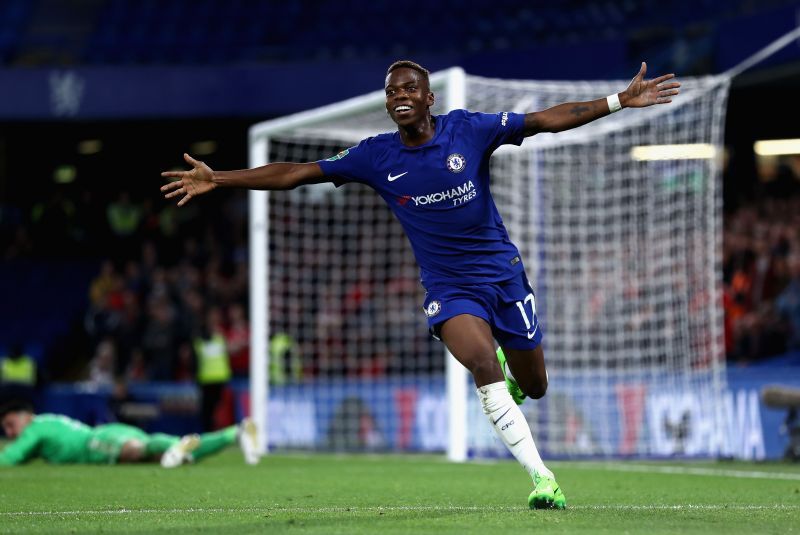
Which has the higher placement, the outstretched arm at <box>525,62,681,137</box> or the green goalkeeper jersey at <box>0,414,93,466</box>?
the outstretched arm at <box>525,62,681,137</box>

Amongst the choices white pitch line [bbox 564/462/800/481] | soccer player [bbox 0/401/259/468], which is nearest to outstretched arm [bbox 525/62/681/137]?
white pitch line [bbox 564/462/800/481]

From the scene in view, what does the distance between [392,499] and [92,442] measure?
4914 mm

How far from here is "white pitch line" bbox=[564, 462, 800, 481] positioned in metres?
10.4

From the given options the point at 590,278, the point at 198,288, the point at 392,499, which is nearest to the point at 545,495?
the point at 392,499

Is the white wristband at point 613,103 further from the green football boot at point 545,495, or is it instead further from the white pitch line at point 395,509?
the white pitch line at point 395,509

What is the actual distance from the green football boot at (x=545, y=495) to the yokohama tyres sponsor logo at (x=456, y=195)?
1.42 metres

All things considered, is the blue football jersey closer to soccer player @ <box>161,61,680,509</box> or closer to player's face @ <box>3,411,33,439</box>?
soccer player @ <box>161,61,680,509</box>

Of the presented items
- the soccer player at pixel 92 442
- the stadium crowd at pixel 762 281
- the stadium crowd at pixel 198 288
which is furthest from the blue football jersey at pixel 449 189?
the stadium crowd at pixel 198 288

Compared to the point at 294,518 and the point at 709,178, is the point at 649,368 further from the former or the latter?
the point at 294,518

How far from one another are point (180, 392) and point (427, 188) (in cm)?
1357

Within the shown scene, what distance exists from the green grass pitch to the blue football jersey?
123 cm

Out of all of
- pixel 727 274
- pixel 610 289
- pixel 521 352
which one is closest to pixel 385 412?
pixel 610 289

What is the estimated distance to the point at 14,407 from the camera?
451 inches

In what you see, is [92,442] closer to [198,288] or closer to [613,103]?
[613,103]
